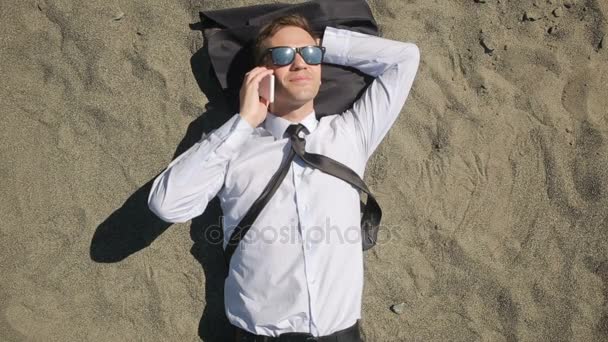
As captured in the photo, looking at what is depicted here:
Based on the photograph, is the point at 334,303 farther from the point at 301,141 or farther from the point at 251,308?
the point at 301,141

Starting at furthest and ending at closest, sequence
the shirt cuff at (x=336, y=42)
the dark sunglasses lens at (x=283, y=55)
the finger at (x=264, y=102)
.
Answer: the shirt cuff at (x=336, y=42), the finger at (x=264, y=102), the dark sunglasses lens at (x=283, y=55)

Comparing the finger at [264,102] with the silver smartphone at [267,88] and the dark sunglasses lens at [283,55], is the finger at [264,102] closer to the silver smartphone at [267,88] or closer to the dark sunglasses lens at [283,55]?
the silver smartphone at [267,88]

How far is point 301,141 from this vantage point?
3445 millimetres

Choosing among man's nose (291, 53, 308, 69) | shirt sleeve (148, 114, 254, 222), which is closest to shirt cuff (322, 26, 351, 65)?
man's nose (291, 53, 308, 69)

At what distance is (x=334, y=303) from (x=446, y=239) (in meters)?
1.22

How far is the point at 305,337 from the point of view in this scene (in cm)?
330

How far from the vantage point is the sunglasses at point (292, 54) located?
3371 millimetres

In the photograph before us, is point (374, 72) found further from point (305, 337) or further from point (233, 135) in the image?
point (305, 337)

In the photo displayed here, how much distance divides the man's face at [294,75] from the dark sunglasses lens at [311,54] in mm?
28

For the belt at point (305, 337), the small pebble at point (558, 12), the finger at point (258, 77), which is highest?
the finger at point (258, 77)

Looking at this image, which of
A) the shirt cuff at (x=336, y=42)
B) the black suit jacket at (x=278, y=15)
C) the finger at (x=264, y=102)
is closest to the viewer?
the finger at (x=264, y=102)

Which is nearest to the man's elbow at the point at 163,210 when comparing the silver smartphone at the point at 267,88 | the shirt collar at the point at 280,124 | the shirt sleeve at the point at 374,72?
the shirt collar at the point at 280,124

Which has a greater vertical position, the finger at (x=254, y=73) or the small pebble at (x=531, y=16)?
the finger at (x=254, y=73)

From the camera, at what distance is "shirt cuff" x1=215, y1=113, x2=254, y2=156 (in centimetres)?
328
